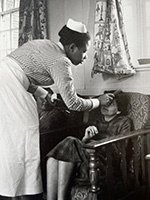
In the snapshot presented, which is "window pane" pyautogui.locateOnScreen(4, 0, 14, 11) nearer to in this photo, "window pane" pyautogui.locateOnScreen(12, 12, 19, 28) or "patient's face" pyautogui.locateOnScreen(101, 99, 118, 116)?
"window pane" pyautogui.locateOnScreen(12, 12, 19, 28)

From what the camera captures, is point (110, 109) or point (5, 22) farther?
point (5, 22)

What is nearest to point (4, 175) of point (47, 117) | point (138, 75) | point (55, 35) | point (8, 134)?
point (8, 134)

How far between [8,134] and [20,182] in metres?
0.28

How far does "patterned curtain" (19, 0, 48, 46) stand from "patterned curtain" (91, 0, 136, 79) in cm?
37

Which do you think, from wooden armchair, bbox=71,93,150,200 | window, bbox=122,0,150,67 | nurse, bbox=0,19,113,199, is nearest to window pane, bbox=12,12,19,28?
nurse, bbox=0,19,113,199

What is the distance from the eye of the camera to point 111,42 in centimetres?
164

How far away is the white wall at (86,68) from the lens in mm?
1581

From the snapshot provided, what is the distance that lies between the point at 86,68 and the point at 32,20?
498 mm

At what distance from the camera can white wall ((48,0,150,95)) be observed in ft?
5.19

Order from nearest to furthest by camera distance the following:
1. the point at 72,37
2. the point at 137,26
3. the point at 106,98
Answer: the point at 137,26 < the point at 106,98 < the point at 72,37

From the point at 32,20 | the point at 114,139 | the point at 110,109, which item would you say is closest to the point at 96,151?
the point at 114,139

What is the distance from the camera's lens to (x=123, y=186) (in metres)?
1.63

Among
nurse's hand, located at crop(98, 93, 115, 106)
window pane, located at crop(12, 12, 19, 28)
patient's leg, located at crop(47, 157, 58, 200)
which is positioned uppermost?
window pane, located at crop(12, 12, 19, 28)

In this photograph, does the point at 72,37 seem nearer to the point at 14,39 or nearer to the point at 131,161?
the point at 14,39
